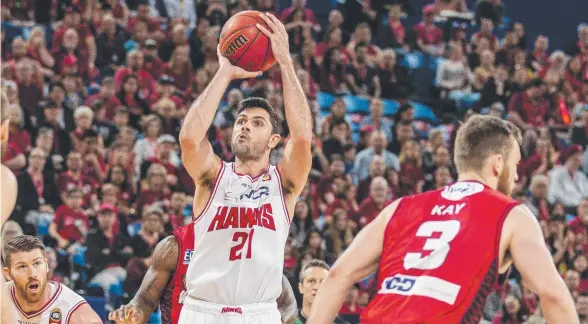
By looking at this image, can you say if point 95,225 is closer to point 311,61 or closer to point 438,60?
point 311,61

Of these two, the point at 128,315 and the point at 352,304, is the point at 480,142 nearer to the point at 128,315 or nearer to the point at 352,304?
the point at 128,315

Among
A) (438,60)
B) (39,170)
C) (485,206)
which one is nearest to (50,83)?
(39,170)

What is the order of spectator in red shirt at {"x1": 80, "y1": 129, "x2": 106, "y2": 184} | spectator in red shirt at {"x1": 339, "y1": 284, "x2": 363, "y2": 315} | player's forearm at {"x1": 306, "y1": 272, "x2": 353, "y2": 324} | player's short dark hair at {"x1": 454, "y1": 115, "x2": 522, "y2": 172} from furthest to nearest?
spectator in red shirt at {"x1": 80, "y1": 129, "x2": 106, "y2": 184} → spectator in red shirt at {"x1": 339, "y1": 284, "x2": 363, "y2": 315} → player's short dark hair at {"x1": 454, "y1": 115, "x2": 522, "y2": 172} → player's forearm at {"x1": 306, "y1": 272, "x2": 353, "y2": 324}

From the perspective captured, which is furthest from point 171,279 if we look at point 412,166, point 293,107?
point 412,166

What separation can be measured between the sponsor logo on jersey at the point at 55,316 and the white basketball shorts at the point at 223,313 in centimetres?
98

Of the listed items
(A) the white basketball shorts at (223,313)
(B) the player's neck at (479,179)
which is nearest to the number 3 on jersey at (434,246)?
(B) the player's neck at (479,179)

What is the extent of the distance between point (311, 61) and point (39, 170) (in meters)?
5.52

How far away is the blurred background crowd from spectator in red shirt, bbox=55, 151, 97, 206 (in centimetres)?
2

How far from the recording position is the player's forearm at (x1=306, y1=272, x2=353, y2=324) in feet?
13.7

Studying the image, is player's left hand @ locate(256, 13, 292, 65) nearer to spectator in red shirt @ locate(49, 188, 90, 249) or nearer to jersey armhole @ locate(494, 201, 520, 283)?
jersey armhole @ locate(494, 201, 520, 283)

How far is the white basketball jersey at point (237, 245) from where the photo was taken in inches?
228

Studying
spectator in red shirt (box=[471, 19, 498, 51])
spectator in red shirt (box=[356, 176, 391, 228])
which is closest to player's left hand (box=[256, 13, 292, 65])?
spectator in red shirt (box=[356, 176, 391, 228])

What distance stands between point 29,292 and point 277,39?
2.28 metres

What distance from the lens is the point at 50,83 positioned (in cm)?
1303
